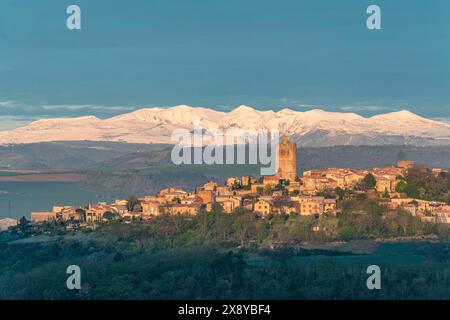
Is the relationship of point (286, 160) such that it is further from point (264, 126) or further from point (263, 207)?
point (264, 126)

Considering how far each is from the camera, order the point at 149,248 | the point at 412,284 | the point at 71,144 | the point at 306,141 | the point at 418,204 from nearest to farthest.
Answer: the point at 412,284
the point at 149,248
the point at 418,204
the point at 306,141
the point at 71,144

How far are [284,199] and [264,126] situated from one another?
55631mm

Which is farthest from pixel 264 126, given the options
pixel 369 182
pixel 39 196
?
pixel 369 182

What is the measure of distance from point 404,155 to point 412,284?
177ft

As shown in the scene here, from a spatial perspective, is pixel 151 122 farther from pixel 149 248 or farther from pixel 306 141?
pixel 149 248

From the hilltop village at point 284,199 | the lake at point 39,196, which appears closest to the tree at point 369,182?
the hilltop village at point 284,199

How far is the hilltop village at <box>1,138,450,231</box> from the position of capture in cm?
6725

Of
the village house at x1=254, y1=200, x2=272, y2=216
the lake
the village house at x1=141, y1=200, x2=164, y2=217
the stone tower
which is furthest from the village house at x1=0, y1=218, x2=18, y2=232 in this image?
the village house at x1=254, y1=200, x2=272, y2=216

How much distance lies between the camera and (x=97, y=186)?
108625 mm

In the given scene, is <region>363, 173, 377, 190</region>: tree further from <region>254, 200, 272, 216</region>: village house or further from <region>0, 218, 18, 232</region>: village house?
<region>0, 218, 18, 232</region>: village house

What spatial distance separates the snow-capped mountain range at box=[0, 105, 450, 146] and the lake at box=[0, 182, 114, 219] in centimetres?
1762

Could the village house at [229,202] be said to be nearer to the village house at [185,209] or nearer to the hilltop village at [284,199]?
the hilltop village at [284,199]
